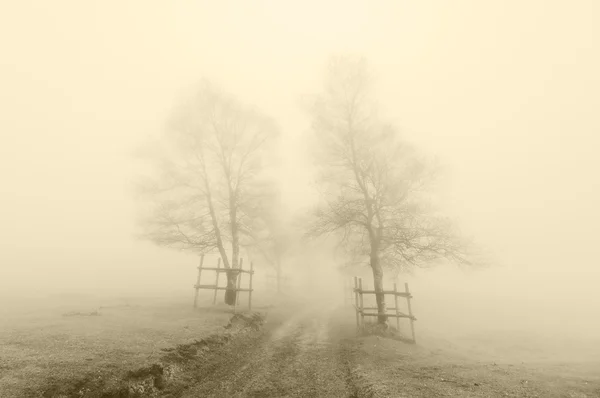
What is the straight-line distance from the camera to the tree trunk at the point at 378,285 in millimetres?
20625

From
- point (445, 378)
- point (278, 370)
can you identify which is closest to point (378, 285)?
point (445, 378)

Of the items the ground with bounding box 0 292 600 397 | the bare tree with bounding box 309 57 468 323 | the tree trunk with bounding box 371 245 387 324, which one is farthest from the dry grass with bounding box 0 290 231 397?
the bare tree with bounding box 309 57 468 323

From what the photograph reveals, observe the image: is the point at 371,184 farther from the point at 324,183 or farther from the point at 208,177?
Result: the point at 208,177

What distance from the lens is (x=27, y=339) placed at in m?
13.5

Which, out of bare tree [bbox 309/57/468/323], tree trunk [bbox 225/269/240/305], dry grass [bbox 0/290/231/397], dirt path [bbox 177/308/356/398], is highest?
bare tree [bbox 309/57/468/323]

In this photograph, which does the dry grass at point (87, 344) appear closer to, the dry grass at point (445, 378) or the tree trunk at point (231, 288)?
the tree trunk at point (231, 288)

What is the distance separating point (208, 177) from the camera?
26828 mm

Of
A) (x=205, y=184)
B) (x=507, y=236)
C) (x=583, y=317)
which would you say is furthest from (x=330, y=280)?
(x=507, y=236)

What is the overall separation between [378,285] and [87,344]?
1643 centimetres

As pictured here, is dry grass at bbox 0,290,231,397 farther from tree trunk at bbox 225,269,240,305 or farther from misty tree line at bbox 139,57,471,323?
misty tree line at bbox 139,57,471,323

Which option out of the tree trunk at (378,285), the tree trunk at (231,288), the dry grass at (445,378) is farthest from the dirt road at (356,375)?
the tree trunk at (231,288)

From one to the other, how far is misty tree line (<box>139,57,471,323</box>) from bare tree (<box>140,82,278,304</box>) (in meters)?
0.09

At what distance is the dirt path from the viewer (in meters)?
10.5

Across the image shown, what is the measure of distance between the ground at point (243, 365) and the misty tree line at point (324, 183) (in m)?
6.76
